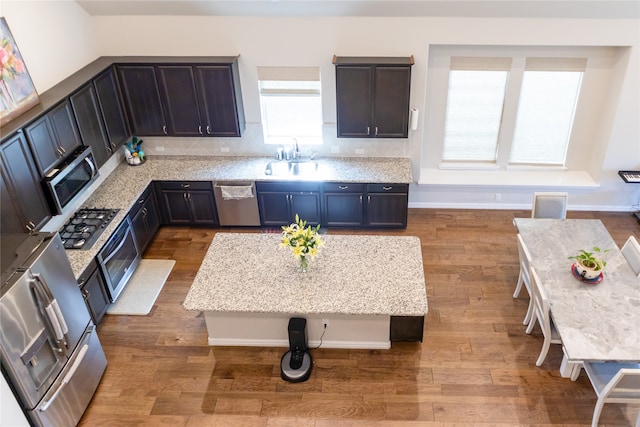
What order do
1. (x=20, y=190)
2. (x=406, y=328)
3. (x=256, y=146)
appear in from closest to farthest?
(x=20, y=190)
(x=406, y=328)
(x=256, y=146)

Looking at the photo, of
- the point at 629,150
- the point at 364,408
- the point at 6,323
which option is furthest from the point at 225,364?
the point at 629,150

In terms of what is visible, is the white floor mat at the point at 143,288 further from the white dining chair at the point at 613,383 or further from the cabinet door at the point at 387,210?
the white dining chair at the point at 613,383

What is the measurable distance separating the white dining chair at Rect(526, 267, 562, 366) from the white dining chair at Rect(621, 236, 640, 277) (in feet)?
3.40

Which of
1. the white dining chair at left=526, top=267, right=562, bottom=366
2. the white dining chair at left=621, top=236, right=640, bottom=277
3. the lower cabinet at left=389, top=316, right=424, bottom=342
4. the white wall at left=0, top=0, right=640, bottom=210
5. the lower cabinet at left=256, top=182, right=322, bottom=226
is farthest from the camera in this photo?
the lower cabinet at left=256, top=182, right=322, bottom=226

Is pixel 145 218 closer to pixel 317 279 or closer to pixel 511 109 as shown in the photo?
pixel 317 279

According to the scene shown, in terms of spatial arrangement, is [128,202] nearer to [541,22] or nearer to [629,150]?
[541,22]

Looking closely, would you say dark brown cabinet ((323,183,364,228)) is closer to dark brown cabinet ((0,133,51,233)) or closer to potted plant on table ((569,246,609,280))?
potted plant on table ((569,246,609,280))

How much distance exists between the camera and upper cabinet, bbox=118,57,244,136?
6.57 metres

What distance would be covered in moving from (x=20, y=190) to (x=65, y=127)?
1071 millimetres

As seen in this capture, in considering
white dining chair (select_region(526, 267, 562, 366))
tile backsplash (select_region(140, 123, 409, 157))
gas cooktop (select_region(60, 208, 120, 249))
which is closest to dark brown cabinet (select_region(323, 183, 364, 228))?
tile backsplash (select_region(140, 123, 409, 157))

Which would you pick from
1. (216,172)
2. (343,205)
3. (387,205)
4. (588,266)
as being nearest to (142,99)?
(216,172)

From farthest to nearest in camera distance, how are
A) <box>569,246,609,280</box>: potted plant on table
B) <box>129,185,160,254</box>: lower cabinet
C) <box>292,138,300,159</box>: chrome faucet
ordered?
<box>292,138,300,159</box>: chrome faucet → <box>129,185,160,254</box>: lower cabinet → <box>569,246,609,280</box>: potted plant on table

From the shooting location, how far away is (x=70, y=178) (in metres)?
5.50

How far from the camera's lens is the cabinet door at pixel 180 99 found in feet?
21.6
